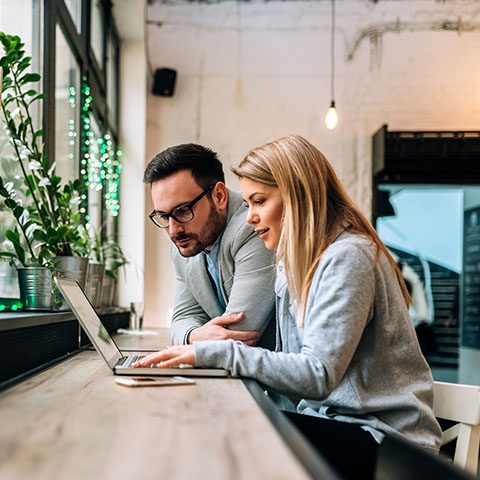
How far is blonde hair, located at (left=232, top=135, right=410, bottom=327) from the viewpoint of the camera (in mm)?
1598

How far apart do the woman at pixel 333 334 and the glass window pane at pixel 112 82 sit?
11.2 ft

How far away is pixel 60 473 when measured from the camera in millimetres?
766

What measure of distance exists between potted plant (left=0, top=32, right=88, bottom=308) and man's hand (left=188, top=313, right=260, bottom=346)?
526 millimetres

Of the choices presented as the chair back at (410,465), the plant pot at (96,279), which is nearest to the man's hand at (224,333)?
the chair back at (410,465)

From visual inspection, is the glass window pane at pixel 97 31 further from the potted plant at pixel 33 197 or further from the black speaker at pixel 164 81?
the potted plant at pixel 33 197

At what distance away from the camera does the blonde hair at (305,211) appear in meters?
1.60

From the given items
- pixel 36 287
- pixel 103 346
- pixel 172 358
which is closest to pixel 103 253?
pixel 36 287

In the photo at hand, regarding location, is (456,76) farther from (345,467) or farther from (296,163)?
(345,467)

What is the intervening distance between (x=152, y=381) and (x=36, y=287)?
27.1 inches

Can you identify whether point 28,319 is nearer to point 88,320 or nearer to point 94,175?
point 88,320

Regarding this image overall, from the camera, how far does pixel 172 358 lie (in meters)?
1.58

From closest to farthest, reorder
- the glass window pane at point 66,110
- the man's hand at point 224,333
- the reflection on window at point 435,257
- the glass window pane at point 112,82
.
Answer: the man's hand at point 224,333 → the glass window pane at point 66,110 → the glass window pane at point 112,82 → the reflection on window at point 435,257

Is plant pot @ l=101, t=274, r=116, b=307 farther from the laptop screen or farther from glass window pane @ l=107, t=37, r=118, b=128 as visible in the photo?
the laptop screen

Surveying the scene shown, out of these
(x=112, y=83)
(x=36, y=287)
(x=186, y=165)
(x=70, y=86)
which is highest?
(x=112, y=83)
